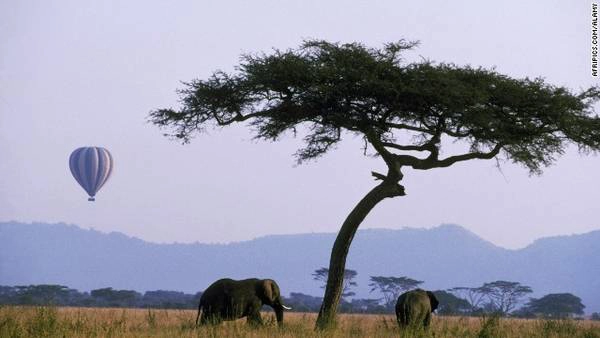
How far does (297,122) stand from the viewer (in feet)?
91.5

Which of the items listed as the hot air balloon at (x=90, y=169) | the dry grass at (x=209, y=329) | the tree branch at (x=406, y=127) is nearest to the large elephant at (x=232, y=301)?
the dry grass at (x=209, y=329)

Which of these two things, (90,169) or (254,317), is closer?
(254,317)

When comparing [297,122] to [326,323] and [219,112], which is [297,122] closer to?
[219,112]

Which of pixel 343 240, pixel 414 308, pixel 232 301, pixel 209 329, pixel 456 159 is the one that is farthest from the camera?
pixel 456 159

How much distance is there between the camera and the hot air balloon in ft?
235

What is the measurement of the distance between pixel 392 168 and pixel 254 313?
21.4 ft

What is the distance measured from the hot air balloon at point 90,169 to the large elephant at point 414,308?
2025 inches

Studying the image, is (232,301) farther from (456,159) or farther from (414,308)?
(456,159)

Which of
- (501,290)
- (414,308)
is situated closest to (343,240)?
(414,308)

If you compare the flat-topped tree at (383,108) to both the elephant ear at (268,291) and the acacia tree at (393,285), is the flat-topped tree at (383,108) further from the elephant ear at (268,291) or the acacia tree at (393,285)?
the acacia tree at (393,285)

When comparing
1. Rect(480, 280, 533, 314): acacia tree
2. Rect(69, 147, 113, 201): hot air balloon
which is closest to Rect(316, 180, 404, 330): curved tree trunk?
Rect(69, 147, 113, 201): hot air balloon

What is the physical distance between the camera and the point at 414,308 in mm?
22531

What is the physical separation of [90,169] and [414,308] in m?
52.8

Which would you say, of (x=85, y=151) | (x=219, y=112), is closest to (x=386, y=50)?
(x=219, y=112)
